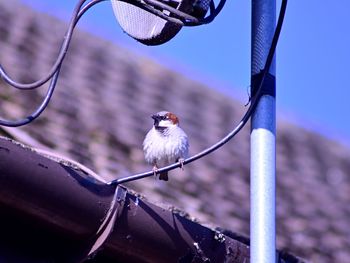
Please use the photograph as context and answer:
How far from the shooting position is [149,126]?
6141mm

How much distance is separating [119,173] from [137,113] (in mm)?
1808

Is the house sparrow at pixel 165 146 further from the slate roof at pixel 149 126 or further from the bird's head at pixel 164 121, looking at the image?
the slate roof at pixel 149 126

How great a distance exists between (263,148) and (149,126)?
355cm

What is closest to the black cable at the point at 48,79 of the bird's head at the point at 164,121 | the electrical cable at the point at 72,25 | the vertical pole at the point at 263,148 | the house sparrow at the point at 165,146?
the electrical cable at the point at 72,25

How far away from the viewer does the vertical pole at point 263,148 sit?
2.51 m

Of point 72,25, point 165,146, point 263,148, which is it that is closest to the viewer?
point 263,148

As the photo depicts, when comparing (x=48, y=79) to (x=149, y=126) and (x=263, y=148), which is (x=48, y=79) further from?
(x=149, y=126)

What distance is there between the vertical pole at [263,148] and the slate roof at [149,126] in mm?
1505

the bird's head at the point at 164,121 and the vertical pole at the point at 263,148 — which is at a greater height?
the bird's head at the point at 164,121

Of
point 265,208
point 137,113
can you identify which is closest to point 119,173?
point 137,113

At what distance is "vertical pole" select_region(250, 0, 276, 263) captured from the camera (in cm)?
251

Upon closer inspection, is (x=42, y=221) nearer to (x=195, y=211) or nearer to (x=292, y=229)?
(x=195, y=211)

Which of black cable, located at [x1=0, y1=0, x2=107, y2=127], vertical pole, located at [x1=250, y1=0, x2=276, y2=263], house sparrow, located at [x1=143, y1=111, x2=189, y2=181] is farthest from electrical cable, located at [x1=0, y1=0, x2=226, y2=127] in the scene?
house sparrow, located at [x1=143, y1=111, x2=189, y2=181]

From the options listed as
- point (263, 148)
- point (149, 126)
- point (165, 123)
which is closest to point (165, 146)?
point (165, 123)
